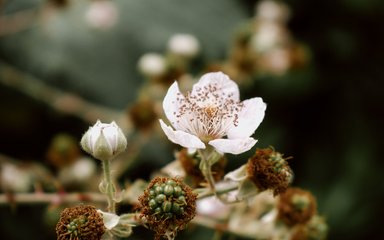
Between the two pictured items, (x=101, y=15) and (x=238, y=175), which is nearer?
(x=238, y=175)

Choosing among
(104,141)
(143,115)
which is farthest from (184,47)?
(104,141)

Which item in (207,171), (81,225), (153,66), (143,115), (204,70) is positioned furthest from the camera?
(204,70)

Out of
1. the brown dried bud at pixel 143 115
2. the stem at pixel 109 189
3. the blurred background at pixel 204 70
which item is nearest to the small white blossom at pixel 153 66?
the blurred background at pixel 204 70

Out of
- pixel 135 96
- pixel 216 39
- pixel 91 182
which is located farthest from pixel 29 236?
pixel 216 39

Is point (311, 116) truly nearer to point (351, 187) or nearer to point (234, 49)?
point (351, 187)

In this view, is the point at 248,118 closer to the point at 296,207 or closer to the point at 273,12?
the point at 296,207

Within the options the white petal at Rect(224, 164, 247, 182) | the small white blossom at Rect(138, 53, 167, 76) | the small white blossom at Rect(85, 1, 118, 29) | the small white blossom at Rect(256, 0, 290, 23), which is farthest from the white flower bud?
the small white blossom at Rect(256, 0, 290, 23)

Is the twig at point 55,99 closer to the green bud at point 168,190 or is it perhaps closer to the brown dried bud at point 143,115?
the brown dried bud at point 143,115
